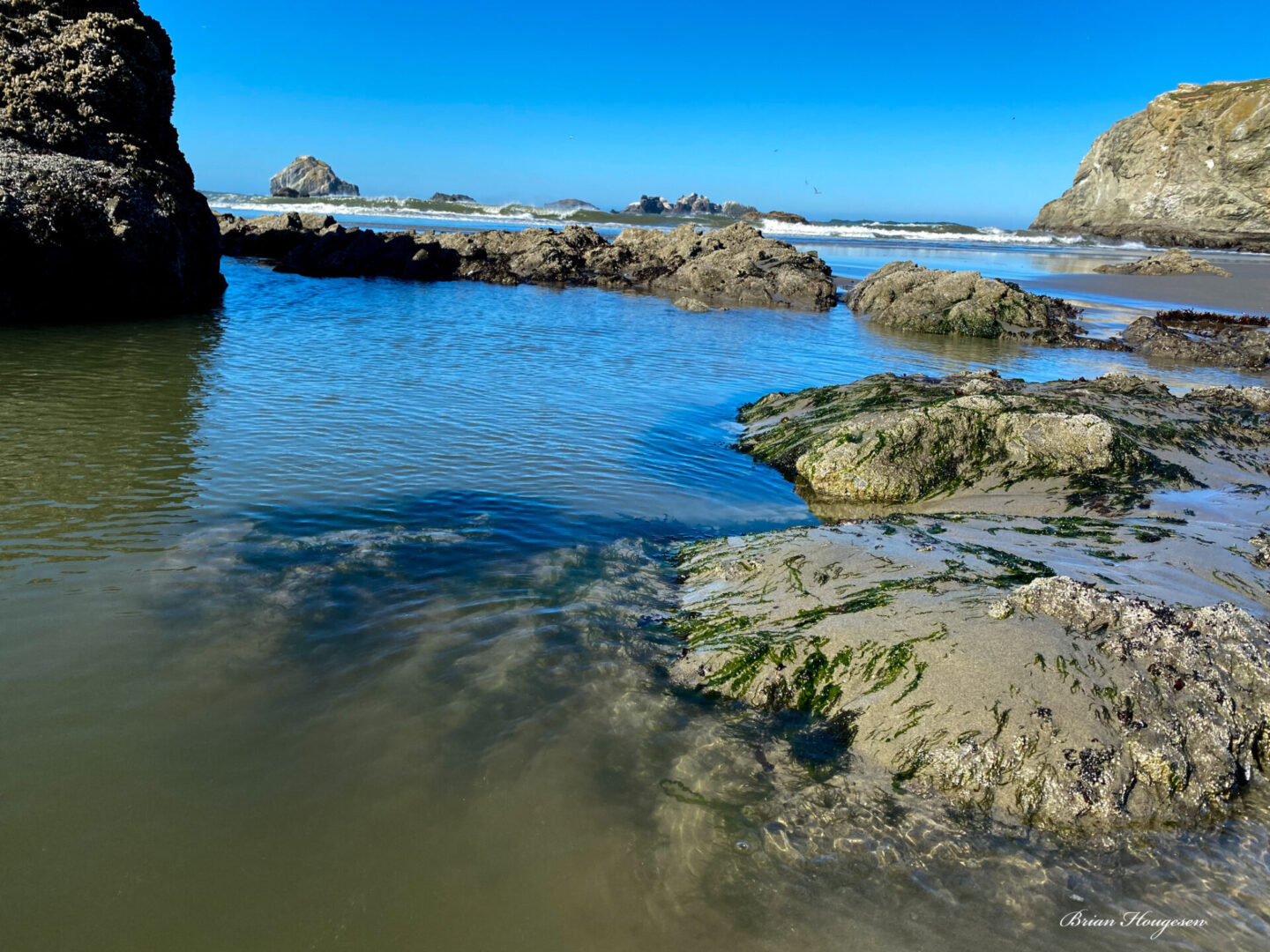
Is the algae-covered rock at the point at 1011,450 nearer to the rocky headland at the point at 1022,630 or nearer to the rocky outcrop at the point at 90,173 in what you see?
the rocky headland at the point at 1022,630

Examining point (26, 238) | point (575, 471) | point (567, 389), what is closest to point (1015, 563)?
point (575, 471)

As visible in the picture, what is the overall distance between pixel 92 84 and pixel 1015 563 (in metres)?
19.3

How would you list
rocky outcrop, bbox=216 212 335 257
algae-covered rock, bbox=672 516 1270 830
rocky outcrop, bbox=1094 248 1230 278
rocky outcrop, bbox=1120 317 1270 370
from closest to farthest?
algae-covered rock, bbox=672 516 1270 830 → rocky outcrop, bbox=1120 317 1270 370 → rocky outcrop, bbox=216 212 335 257 → rocky outcrop, bbox=1094 248 1230 278

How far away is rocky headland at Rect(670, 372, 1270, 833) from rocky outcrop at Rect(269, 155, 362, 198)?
112677mm

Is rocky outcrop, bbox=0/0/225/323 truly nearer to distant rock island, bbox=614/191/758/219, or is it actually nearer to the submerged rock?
the submerged rock

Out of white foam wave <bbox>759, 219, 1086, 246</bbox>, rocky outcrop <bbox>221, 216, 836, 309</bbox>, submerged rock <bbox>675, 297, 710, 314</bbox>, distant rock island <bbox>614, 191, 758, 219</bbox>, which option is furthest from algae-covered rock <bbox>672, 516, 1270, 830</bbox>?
distant rock island <bbox>614, 191, 758, 219</bbox>

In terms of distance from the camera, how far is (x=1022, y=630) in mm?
4043

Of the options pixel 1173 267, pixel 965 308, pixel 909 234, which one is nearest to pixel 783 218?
pixel 909 234

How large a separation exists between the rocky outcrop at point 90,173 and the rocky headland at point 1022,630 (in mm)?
14213

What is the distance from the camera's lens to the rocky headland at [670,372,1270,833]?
11.5ft

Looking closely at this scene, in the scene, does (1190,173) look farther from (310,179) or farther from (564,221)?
(310,179)

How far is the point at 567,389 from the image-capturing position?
11.7 meters

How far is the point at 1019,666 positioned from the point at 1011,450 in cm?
454

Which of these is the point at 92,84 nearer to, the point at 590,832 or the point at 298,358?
the point at 298,358
